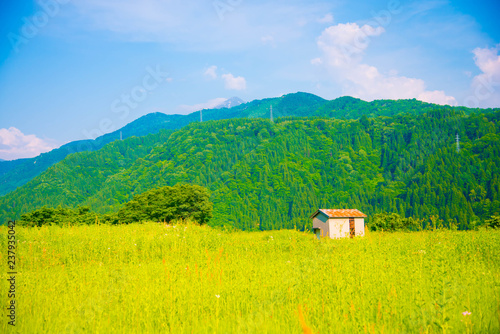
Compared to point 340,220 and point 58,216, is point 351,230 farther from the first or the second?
point 58,216

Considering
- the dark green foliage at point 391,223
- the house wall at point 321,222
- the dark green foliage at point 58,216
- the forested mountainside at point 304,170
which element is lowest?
Result: the dark green foliage at point 391,223

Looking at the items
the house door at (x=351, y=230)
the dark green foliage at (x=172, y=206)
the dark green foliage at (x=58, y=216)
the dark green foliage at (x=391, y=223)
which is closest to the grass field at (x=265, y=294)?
the house door at (x=351, y=230)

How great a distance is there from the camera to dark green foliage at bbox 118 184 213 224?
47.2 m

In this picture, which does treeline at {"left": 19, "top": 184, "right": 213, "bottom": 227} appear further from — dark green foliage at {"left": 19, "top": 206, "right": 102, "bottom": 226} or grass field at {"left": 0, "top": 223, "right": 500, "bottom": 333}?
grass field at {"left": 0, "top": 223, "right": 500, "bottom": 333}

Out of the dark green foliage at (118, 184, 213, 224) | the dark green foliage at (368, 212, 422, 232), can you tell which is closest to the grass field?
the dark green foliage at (118, 184, 213, 224)

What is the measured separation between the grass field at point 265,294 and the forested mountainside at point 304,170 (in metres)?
105

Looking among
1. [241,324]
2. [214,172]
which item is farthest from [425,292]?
[214,172]

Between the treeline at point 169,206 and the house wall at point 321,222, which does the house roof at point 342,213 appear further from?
the treeline at point 169,206

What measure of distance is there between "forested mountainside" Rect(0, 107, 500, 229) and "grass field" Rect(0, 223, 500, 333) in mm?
104831

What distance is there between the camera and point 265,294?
17.0ft

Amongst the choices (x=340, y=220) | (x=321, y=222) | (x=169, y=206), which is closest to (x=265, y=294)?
(x=340, y=220)

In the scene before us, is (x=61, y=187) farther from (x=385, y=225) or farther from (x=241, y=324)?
(x=241, y=324)

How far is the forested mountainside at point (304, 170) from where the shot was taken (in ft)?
390

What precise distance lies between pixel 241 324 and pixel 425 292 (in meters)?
3.08
